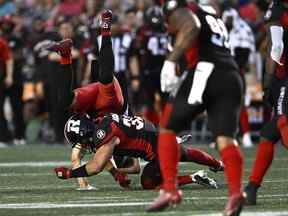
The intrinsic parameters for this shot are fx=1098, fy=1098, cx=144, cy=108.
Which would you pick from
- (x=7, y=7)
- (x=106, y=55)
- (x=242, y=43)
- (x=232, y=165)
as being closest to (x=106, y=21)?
(x=106, y=55)

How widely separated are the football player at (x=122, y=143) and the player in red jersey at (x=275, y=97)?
1.01 metres

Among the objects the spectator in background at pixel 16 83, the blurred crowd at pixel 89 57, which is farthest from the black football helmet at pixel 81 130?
the spectator in background at pixel 16 83

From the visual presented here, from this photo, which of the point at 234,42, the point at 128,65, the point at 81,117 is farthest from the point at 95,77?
the point at 128,65

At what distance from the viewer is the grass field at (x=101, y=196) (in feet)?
24.4

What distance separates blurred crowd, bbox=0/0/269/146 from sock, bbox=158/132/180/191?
8293 mm

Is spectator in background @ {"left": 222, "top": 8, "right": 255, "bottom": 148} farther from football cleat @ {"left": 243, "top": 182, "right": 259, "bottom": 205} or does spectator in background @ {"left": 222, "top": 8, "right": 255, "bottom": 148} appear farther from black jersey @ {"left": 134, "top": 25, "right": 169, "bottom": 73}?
football cleat @ {"left": 243, "top": 182, "right": 259, "bottom": 205}

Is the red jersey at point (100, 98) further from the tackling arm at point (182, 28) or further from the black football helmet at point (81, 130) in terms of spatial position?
the tackling arm at point (182, 28)

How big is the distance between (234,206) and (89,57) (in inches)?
411

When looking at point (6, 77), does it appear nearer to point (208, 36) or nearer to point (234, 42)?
point (234, 42)

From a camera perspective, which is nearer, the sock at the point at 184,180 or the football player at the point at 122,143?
the football player at the point at 122,143

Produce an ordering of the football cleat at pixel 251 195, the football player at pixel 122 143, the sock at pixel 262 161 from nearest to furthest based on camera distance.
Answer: the football cleat at pixel 251 195 < the sock at pixel 262 161 < the football player at pixel 122 143

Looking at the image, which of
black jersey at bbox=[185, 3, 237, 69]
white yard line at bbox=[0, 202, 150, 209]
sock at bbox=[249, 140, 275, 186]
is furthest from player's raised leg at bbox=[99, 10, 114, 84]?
black jersey at bbox=[185, 3, 237, 69]

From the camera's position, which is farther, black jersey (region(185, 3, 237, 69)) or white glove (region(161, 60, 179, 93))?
black jersey (region(185, 3, 237, 69))

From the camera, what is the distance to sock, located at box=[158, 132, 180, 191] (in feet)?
22.5
